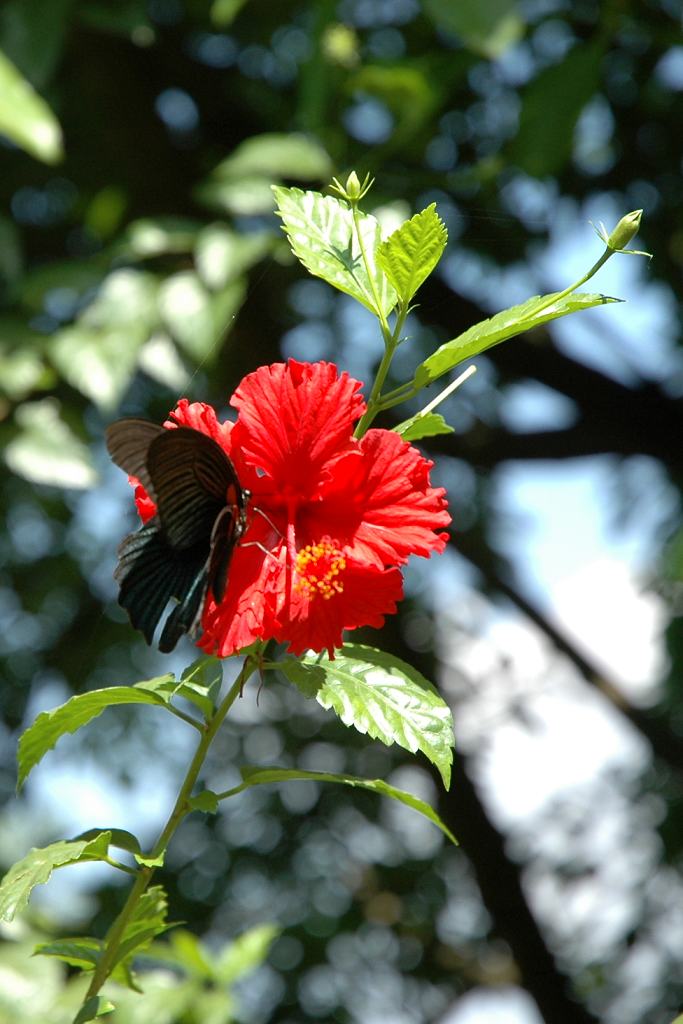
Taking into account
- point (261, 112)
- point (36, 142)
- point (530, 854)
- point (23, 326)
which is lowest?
point (530, 854)

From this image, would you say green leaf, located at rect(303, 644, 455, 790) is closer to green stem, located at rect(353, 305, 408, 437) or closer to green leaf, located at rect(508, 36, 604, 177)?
green stem, located at rect(353, 305, 408, 437)

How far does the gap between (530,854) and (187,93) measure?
1.56 m

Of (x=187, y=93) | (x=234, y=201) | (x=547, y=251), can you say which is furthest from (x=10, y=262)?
(x=547, y=251)

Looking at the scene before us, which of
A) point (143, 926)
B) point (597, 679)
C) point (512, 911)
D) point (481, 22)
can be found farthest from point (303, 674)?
point (597, 679)

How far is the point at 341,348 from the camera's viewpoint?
204 centimetres

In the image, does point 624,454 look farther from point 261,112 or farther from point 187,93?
point 187,93

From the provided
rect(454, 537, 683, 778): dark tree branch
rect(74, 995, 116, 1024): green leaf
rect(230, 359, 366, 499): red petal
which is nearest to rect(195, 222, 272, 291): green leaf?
rect(454, 537, 683, 778): dark tree branch

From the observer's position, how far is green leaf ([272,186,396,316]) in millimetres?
579

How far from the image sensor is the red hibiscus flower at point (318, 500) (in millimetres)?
532

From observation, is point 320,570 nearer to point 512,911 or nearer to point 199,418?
point 199,418

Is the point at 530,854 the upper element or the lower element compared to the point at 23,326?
lower

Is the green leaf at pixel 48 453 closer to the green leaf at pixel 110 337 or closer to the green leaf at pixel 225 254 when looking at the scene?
the green leaf at pixel 110 337

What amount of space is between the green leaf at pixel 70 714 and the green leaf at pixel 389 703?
76 millimetres

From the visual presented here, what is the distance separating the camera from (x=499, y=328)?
0.52 meters
